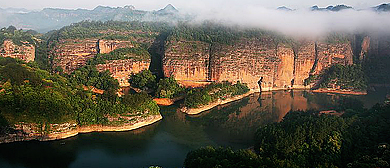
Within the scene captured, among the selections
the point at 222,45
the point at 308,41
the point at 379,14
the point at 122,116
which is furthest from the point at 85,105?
the point at 379,14

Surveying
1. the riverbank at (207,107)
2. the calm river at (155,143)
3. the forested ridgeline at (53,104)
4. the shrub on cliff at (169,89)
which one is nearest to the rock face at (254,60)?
the shrub on cliff at (169,89)

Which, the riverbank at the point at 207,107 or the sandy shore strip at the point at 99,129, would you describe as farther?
the riverbank at the point at 207,107

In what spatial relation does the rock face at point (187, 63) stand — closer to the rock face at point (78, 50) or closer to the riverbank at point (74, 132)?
the rock face at point (78, 50)

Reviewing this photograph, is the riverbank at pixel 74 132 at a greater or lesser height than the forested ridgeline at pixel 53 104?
lesser

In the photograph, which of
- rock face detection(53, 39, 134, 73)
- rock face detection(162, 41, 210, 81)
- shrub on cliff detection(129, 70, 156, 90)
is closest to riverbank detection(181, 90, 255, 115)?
rock face detection(162, 41, 210, 81)

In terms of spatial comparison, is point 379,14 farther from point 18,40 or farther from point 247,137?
point 18,40

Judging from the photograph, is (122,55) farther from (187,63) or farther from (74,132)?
(74,132)

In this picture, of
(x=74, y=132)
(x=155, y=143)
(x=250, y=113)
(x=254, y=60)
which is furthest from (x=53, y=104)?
(x=254, y=60)
